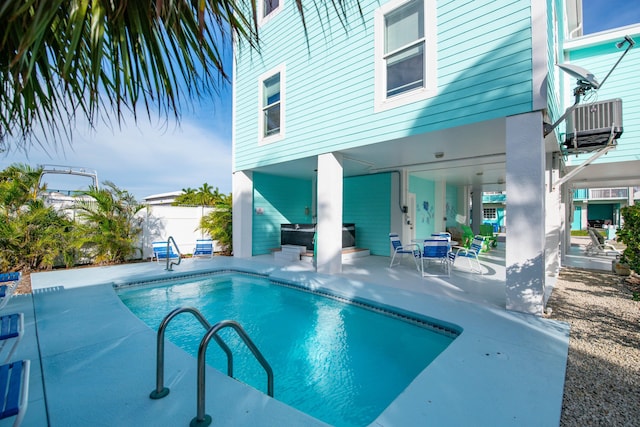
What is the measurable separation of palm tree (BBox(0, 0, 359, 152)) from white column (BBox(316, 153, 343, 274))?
19.0 ft

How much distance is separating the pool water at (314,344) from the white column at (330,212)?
133cm

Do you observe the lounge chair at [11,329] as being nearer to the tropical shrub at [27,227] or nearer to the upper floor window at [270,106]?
the tropical shrub at [27,227]

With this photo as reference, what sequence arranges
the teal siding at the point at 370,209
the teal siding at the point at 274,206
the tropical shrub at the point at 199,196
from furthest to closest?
1. the tropical shrub at the point at 199,196
2. the teal siding at the point at 274,206
3. the teal siding at the point at 370,209

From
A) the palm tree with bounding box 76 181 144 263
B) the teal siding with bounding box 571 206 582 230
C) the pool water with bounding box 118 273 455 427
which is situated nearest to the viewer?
the pool water with bounding box 118 273 455 427

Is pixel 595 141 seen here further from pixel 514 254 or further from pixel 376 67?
pixel 376 67

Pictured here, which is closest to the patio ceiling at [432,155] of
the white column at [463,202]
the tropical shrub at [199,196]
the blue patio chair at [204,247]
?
the blue patio chair at [204,247]

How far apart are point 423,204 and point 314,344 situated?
29.5 ft

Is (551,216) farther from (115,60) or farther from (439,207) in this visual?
(115,60)

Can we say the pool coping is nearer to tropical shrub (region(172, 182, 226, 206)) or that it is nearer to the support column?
the support column

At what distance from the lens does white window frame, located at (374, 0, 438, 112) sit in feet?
17.3

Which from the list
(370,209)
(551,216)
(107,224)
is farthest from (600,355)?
(107,224)

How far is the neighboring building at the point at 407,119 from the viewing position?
14.3ft

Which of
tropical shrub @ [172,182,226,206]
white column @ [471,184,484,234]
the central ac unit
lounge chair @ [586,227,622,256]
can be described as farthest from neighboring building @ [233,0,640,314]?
tropical shrub @ [172,182,226,206]

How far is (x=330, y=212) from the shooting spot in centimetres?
716
